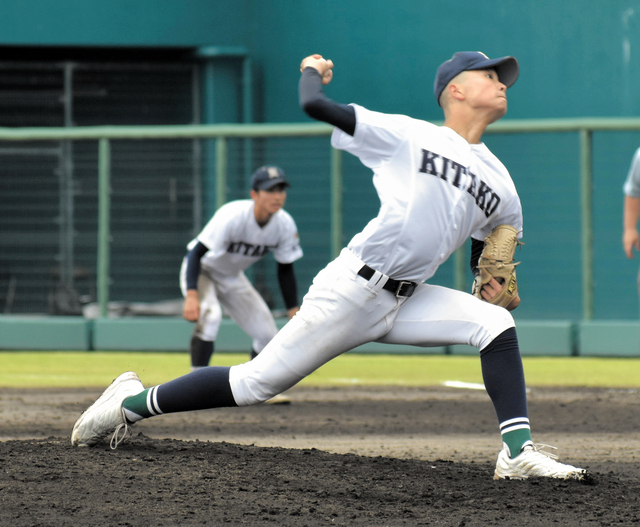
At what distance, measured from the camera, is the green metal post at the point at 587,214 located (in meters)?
10.1

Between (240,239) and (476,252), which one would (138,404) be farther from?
(240,239)

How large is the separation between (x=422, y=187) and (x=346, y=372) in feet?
17.1

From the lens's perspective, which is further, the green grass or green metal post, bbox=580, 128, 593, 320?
green metal post, bbox=580, 128, 593, 320

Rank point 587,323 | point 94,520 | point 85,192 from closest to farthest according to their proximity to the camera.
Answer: point 94,520 → point 587,323 → point 85,192

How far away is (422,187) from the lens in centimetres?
392

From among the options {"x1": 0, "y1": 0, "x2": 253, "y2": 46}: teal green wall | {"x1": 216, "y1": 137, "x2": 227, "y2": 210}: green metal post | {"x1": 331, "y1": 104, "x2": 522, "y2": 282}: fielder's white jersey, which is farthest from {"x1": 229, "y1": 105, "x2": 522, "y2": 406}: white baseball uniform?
{"x1": 0, "y1": 0, "x2": 253, "y2": 46}: teal green wall

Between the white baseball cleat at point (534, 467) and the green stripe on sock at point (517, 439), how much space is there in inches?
0.9

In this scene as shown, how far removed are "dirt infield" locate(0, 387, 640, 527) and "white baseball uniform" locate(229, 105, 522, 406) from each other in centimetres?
45

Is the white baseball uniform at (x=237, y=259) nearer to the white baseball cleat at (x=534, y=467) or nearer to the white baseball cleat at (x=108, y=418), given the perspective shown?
the white baseball cleat at (x=108, y=418)

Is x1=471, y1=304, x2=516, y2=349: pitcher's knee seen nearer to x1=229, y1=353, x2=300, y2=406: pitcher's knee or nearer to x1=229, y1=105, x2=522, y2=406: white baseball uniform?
x1=229, y1=105, x2=522, y2=406: white baseball uniform

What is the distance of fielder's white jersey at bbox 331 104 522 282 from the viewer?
391 centimetres

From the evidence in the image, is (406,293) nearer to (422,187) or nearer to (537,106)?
(422,187)

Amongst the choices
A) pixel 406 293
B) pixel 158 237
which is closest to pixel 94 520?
pixel 406 293

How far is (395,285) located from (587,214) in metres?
6.59
